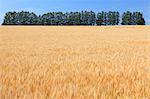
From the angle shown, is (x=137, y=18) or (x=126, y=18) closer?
(x=126, y=18)

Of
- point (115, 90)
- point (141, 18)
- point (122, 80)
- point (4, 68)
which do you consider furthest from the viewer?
point (141, 18)

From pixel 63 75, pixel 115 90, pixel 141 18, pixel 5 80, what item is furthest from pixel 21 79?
pixel 141 18

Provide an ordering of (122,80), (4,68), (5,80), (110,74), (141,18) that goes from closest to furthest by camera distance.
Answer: (5,80)
(122,80)
(110,74)
(4,68)
(141,18)

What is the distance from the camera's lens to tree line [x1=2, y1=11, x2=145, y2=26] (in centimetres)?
11612

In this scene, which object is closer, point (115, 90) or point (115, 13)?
point (115, 90)

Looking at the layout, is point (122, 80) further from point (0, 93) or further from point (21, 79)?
point (0, 93)

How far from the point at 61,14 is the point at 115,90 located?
11793cm

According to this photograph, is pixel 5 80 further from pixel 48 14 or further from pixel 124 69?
pixel 48 14

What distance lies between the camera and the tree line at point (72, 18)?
116 meters

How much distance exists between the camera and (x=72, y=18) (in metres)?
118

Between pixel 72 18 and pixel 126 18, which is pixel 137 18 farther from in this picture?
pixel 72 18

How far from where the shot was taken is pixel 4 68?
578 centimetres

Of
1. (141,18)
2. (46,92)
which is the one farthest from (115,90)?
(141,18)

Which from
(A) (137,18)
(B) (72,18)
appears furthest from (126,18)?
Result: (B) (72,18)
